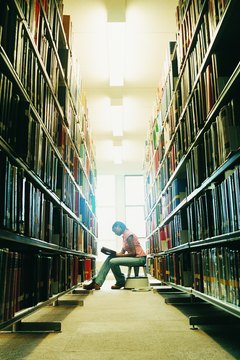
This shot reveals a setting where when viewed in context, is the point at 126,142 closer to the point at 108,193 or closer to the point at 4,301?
the point at 108,193

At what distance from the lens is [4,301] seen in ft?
4.58

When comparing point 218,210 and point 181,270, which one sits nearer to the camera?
point 218,210

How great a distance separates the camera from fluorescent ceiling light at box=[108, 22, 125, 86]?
417cm

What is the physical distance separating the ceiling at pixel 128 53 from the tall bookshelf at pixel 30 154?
1270mm

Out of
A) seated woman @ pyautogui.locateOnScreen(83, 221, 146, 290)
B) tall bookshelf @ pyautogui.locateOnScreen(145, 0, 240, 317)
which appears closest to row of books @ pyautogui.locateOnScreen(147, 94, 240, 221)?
tall bookshelf @ pyautogui.locateOnScreen(145, 0, 240, 317)

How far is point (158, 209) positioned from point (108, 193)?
547 centimetres

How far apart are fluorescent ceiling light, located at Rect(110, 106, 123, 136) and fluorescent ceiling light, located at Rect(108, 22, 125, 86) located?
84 cm

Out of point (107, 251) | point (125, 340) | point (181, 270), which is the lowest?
point (125, 340)

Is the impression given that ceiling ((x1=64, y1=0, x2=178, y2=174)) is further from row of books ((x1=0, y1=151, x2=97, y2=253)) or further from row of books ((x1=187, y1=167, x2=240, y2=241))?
row of books ((x1=187, y1=167, x2=240, y2=241))

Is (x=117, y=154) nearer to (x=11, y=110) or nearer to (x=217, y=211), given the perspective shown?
(x=217, y=211)

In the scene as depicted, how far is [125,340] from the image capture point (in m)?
1.72

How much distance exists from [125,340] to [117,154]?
7.55 meters

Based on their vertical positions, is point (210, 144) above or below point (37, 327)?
above

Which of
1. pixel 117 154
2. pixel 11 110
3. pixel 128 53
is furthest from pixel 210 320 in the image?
pixel 117 154
